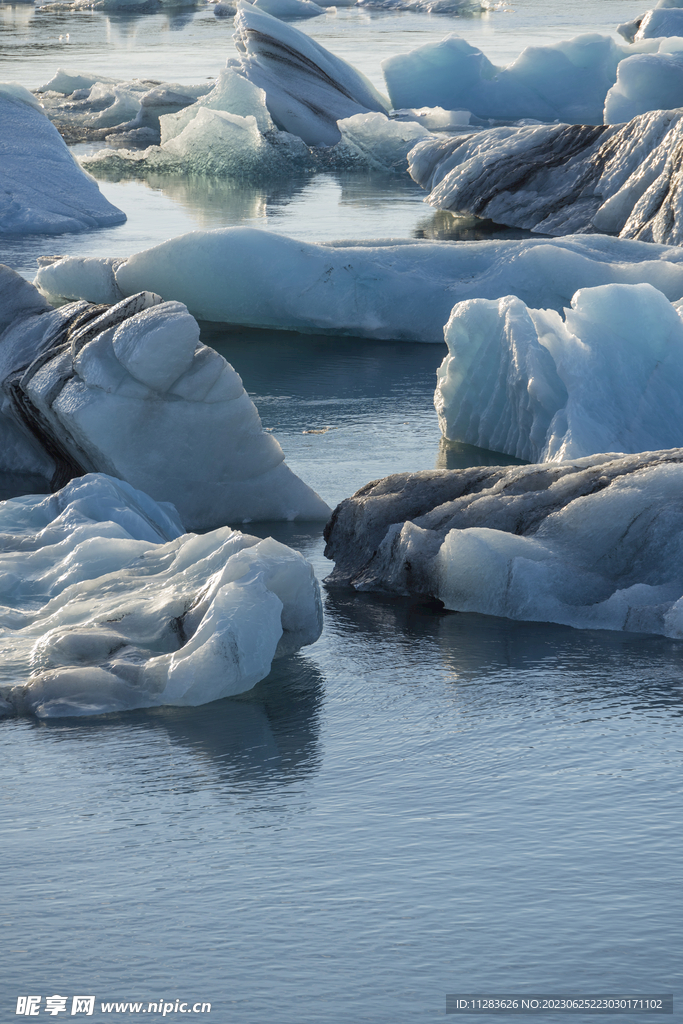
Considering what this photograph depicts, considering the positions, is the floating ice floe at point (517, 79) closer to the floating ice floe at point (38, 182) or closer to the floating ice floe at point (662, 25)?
the floating ice floe at point (662, 25)

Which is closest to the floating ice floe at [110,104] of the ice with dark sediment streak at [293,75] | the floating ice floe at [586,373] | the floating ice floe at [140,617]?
the ice with dark sediment streak at [293,75]

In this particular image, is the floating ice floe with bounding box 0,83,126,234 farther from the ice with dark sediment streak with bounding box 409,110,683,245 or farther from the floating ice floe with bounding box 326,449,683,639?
the floating ice floe with bounding box 326,449,683,639

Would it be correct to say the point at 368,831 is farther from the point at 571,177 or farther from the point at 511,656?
the point at 571,177

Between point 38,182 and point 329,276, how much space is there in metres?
4.18

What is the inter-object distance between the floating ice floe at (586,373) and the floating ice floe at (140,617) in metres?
1.83

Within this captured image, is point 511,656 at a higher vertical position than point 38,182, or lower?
lower

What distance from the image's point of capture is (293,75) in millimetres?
14242

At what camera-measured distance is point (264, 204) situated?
11.3 metres

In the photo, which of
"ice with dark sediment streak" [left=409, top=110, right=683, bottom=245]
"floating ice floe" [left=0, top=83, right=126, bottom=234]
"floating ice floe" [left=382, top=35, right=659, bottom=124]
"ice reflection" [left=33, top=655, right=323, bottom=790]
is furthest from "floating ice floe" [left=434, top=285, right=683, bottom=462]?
"floating ice floe" [left=382, top=35, right=659, bottom=124]

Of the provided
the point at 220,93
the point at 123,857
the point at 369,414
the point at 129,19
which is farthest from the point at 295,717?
the point at 129,19

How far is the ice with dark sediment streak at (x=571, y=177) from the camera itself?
348 inches

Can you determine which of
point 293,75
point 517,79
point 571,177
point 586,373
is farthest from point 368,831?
point 517,79

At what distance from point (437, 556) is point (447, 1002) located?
1882 mm

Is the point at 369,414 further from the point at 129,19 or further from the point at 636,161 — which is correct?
the point at 129,19
